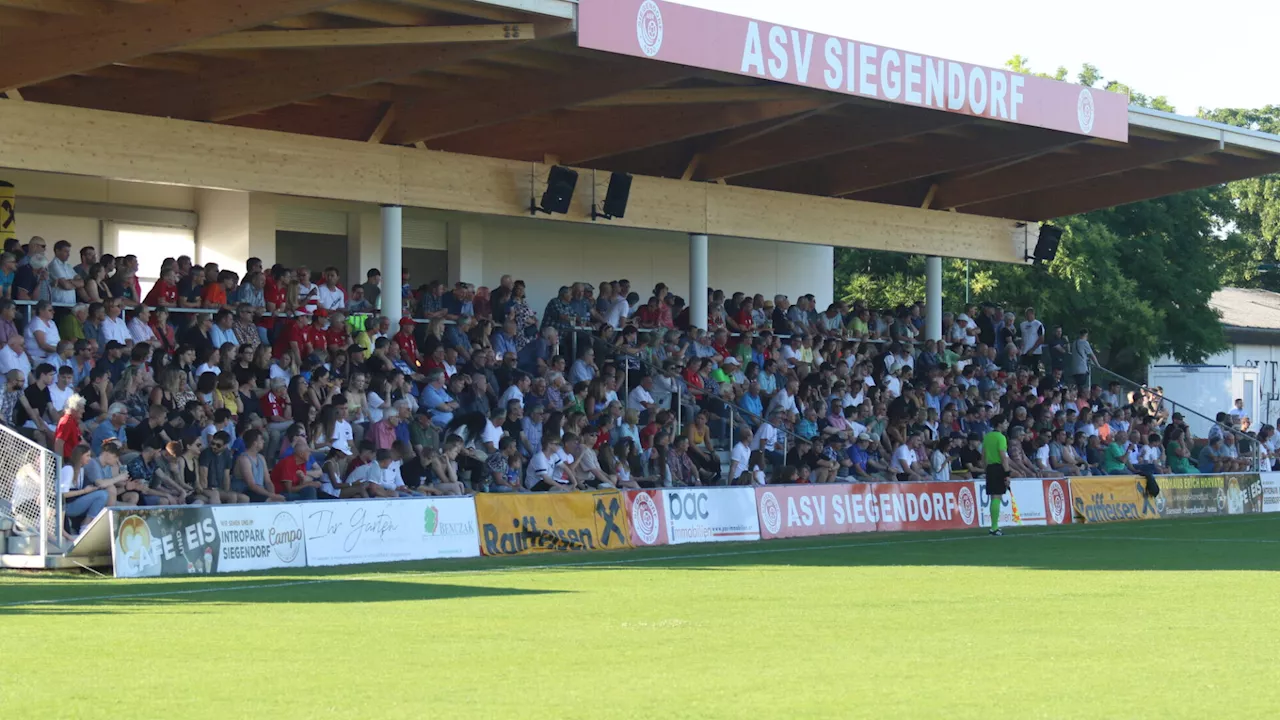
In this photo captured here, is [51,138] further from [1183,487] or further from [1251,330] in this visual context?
[1251,330]

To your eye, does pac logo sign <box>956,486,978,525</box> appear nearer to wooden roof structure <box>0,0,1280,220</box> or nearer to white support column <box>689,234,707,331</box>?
white support column <box>689,234,707,331</box>

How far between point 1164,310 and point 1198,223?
3577mm

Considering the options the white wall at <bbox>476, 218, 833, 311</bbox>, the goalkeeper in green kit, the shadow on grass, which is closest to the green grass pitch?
the shadow on grass

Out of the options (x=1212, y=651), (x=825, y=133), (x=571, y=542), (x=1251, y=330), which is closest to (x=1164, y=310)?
(x=1251, y=330)

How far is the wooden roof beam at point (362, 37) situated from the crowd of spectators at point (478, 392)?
128 inches

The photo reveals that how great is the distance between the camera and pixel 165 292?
22.7 m

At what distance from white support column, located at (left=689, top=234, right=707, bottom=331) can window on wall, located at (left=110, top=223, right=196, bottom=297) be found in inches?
340

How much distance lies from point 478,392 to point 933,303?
1451 cm

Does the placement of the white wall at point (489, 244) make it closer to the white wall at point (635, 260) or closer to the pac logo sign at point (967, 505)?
the white wall at point (635, 260)

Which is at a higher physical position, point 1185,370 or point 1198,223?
point 1198,223

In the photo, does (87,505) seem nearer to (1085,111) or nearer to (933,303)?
(1085,111)

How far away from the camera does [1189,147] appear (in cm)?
3291

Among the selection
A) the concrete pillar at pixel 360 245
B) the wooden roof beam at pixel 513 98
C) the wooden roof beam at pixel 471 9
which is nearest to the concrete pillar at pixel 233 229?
the concrete pillar at pixel 360 245

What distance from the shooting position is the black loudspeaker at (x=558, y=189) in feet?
93.7
